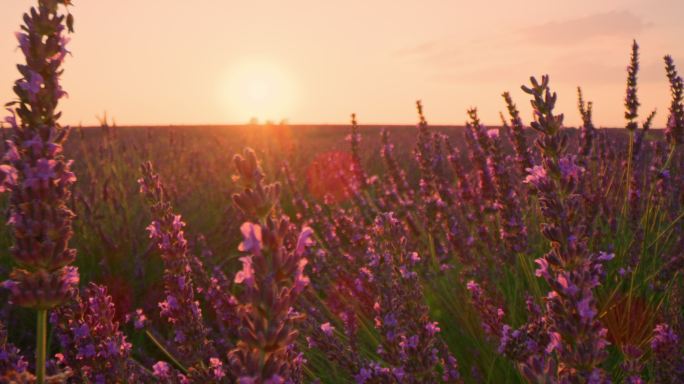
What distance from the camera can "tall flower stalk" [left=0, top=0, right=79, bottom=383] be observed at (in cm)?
116

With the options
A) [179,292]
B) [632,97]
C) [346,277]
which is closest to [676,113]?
[632,97]

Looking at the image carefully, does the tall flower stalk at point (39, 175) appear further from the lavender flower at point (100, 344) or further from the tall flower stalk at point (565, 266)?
the tall flower stalk at point (565, 266)

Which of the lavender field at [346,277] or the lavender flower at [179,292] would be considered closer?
the lavender field at [346,277]

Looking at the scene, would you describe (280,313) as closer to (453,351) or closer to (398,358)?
(398,358)

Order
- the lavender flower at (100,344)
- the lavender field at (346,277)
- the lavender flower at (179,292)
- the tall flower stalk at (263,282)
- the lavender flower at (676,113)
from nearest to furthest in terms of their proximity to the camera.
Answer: the tall flower stalk at (263,282) → the lavender field at (346,277) → the lavender flower at (100,344) → the lavender flower at (179,292) → the lavender flower at (676,113)

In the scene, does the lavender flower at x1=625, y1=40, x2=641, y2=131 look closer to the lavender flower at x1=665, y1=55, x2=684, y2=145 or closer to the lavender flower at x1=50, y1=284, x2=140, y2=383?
the lavender flower at x1=665, y1=55, x2=684, y2=145

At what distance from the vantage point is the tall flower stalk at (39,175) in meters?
1.16

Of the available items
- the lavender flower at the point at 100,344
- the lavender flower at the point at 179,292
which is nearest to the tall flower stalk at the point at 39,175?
the lavender flower at the point at 100,344

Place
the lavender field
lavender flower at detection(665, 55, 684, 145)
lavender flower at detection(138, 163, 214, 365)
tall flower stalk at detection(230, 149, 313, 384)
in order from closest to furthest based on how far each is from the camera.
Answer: tall flower stalk at detection(230, 149, 313, 384) → the lavender field → lavender flower at detection(138, 163, 214, 365) → lavender flower at detection(665, 55, 684, 145)

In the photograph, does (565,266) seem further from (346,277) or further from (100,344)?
(346,277)

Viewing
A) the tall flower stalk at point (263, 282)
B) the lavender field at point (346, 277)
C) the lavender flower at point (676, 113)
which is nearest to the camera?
the tall flower stalk at point (263, 282)

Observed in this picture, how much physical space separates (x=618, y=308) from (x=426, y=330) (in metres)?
2.10

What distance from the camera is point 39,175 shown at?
115cm

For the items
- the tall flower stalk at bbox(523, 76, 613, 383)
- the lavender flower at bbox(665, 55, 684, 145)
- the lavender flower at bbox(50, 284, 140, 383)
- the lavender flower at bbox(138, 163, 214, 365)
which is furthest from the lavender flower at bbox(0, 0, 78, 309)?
the lavender flower at bbox(665, 55, 684, 145)
